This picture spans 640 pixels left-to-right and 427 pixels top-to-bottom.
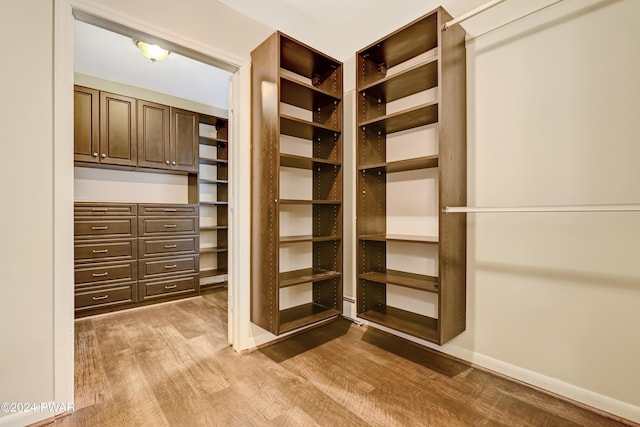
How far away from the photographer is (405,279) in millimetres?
2082

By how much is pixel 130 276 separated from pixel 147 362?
1.51 metres

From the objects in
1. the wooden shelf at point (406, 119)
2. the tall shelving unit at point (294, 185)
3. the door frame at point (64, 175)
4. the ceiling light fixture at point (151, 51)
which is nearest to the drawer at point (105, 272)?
the door frame at point (64, 175)

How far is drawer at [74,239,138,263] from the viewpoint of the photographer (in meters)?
2.88

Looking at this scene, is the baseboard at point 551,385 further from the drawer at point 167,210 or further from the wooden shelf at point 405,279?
the drawer at point 167,210

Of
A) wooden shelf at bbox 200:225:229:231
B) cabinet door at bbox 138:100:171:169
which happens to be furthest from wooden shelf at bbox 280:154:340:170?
cabinet door at bbox 138:100:171:169

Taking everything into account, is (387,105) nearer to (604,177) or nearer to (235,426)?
(604,177)

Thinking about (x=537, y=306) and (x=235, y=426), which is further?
(x=537, y=306)

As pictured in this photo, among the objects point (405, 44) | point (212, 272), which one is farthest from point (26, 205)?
point (212, 272)

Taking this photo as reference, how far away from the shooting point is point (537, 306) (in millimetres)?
1671

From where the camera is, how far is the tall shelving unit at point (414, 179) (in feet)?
5.75

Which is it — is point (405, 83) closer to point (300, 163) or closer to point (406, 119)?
point (406, 119)

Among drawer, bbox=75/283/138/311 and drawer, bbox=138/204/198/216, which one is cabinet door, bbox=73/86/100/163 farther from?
drawer, bbox=75/283/138/311

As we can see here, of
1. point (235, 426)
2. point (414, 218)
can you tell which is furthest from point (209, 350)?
point (414, 218)

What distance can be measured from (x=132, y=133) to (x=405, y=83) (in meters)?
3.04
